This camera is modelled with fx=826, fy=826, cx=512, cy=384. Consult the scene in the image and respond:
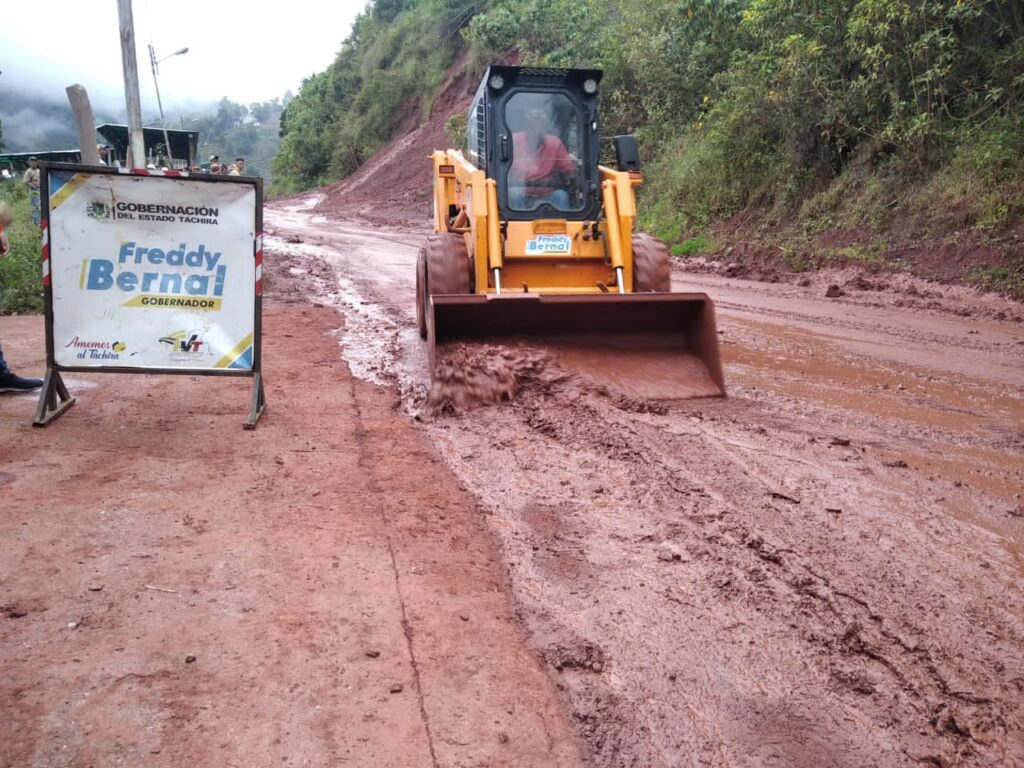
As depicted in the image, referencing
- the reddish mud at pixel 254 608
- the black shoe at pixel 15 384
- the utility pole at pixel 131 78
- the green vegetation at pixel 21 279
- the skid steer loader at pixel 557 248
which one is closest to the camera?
the reddish mud at pixel 254 608

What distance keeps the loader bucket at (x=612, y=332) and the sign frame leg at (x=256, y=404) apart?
1.30 m

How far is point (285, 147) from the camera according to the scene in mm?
56281

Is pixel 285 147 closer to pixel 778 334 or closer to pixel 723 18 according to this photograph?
pixel 723 18

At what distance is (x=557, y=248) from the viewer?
7641mm

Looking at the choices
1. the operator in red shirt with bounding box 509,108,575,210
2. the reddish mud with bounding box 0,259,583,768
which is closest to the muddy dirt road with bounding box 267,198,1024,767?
the reddish mud with bounding box 0,259,583,768

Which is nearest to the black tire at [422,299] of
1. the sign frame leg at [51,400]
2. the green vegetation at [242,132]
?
the sign frame leg at [51,400]

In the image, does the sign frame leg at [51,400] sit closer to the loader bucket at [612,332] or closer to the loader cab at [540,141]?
the loader bucket at [612,332]

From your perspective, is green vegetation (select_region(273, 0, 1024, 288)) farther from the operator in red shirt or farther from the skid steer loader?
the operator in red shirt

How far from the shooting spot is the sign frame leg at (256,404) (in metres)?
5.71

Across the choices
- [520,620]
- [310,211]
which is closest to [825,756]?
[520,620]

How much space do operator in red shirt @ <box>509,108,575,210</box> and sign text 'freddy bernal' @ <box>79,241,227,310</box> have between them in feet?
9.68

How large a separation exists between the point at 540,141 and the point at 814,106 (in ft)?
33.4

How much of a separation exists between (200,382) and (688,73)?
56.2ft

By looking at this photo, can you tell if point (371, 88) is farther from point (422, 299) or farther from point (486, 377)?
point (486, 377)
